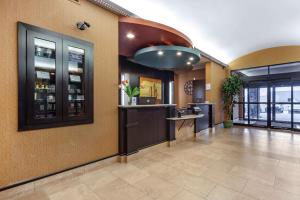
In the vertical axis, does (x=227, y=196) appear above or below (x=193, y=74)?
below

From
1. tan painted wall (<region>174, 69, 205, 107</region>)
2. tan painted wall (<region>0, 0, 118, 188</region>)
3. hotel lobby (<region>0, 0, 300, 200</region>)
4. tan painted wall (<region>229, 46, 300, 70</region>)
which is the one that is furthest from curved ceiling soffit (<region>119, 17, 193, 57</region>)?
tan painted wall (<region>174, 69, 205, 107</region>)

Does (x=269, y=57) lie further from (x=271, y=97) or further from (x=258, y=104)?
(x=258, y=104)

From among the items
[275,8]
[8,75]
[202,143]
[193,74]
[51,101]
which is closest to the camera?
[8,75]

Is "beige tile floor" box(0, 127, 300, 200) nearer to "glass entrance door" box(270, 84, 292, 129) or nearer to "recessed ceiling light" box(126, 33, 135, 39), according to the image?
"recessed ceiling light" box(126, 33, 135, 39)

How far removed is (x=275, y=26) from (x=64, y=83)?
593cm

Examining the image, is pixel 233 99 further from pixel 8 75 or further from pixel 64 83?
pixel 8 75

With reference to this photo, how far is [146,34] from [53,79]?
2.18 meters

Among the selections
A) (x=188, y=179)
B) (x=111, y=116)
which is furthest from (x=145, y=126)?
(x=188, y=179)

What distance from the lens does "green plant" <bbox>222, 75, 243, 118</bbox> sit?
6.89 metres

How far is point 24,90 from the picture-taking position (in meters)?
2.05

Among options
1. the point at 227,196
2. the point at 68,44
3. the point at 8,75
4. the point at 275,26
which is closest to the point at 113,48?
the point at 68,44

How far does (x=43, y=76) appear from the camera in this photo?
226 cm

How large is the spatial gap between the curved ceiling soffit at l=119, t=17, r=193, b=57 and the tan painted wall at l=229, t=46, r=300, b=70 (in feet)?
14.8

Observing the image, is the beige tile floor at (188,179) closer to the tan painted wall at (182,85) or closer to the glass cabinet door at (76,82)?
the glass cabinet door at (76,82)
